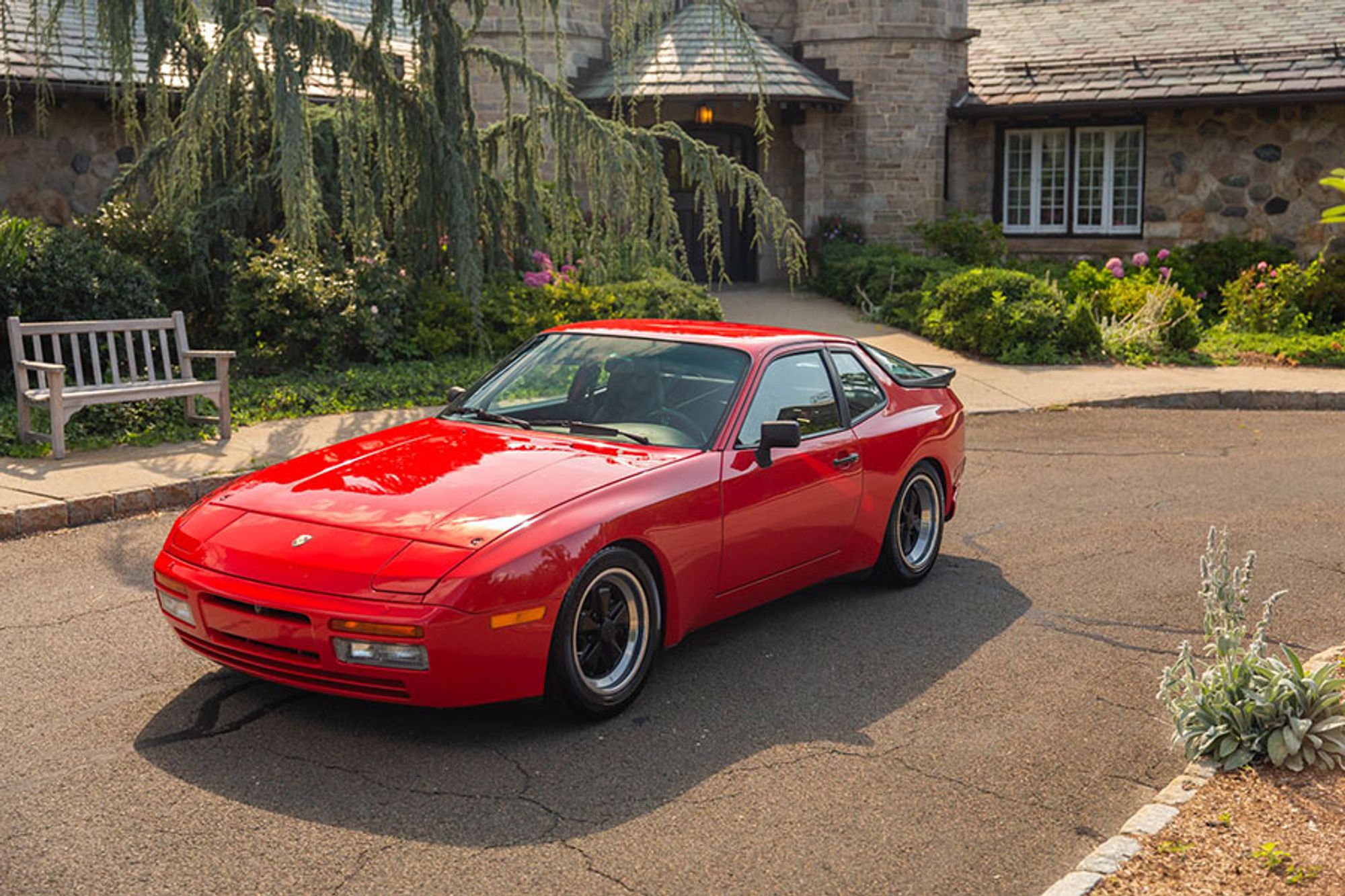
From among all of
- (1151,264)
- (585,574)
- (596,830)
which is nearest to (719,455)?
(585,574)

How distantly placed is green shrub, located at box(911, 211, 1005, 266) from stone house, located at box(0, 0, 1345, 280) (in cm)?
131

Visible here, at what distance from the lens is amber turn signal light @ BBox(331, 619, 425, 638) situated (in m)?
4.58

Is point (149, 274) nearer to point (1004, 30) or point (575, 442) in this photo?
point (575, 442)

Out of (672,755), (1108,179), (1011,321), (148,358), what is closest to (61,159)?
(148,358)

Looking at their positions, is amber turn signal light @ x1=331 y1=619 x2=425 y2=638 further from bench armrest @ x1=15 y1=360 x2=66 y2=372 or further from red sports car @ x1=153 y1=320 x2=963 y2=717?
bench armrest @ x1=15 y1=360 x2=66 y2=372

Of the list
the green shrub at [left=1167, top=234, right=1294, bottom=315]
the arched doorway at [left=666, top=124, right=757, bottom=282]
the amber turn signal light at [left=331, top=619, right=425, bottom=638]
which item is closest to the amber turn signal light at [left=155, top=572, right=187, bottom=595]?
the amber turn signal light at [left=331, top=619, right=425, bottom=638]

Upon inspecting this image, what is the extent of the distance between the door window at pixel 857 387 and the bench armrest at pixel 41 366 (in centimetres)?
559

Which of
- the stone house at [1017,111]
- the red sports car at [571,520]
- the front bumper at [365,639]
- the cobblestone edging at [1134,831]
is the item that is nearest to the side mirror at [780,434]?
the red sports car at [571,520]

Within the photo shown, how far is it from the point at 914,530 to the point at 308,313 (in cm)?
769

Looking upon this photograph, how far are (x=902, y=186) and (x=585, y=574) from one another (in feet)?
60.4

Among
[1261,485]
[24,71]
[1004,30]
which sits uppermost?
[1004,30]

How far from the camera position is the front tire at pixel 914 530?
274 inches

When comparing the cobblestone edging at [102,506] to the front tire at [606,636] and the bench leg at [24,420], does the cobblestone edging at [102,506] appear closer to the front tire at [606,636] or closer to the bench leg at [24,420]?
the bench leg at [24,420]

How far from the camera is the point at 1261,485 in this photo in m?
9.84
